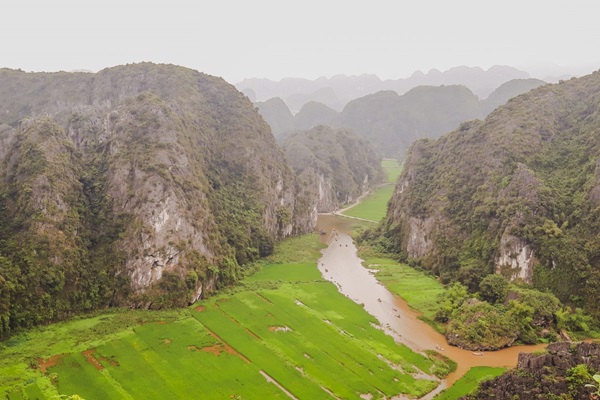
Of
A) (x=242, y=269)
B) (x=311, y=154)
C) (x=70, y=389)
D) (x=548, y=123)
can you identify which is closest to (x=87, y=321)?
(x=70, y=389)

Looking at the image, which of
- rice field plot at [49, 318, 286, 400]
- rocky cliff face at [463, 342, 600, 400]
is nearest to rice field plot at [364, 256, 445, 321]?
rocky cliff face at [463, 342, 600, 400]

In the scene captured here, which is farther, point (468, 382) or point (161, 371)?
point (468, 382)

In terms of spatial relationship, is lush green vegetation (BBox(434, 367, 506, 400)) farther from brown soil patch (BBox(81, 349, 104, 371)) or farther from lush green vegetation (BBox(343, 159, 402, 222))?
lush green vegetation (BBox(343, 159, 402, 222))

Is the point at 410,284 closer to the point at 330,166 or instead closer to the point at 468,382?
the point at 468,382

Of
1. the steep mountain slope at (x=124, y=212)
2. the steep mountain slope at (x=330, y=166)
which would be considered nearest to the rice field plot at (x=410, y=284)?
the steep mountain slope at (x=124, y=212)

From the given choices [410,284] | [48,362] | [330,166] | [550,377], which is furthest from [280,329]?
[330,166]

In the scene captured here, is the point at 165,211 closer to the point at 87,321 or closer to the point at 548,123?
the point at 87,321
